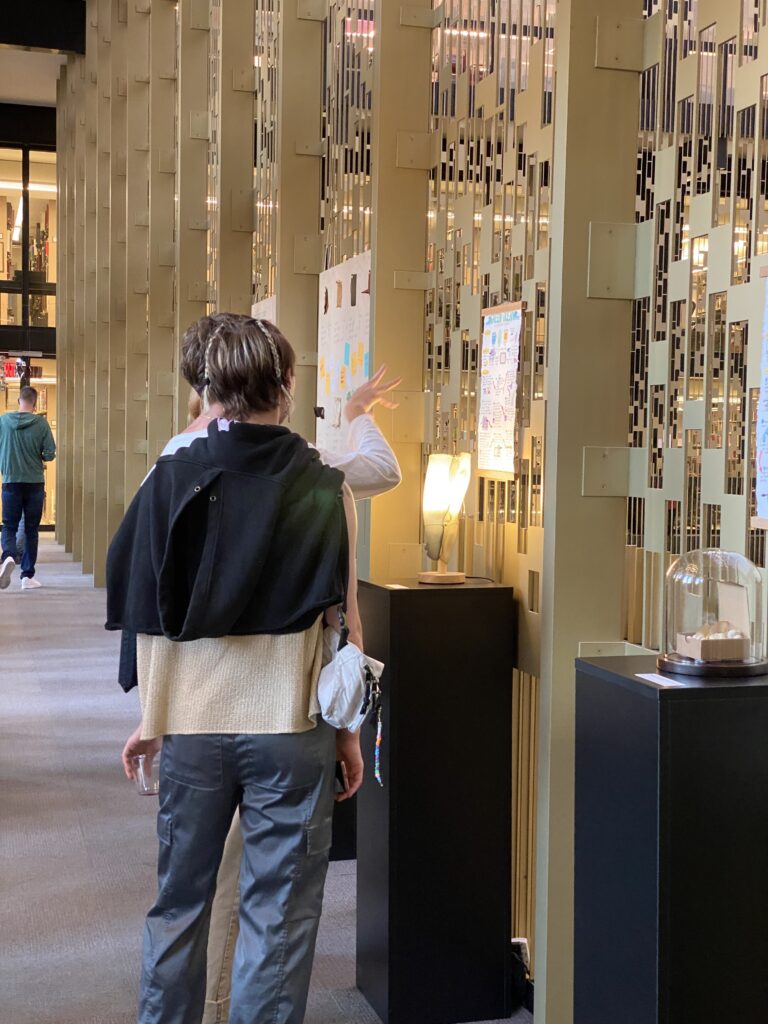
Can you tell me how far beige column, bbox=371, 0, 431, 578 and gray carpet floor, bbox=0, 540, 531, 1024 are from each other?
163 cm

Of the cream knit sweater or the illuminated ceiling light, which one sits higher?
the illuminated ceiling light

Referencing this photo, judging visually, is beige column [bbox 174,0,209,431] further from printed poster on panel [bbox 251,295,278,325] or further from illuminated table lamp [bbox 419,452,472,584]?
illuminated table lamp [bbox 419,452,472,584]

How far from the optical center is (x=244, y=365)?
2365 mm

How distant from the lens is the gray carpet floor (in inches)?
130

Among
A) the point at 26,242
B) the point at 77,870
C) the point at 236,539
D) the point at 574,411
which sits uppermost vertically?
the point at 26,242

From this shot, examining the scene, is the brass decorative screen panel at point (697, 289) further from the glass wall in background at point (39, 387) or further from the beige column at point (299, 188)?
the glass wall in background at point (39, 387)

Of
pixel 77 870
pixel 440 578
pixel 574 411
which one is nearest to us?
pixel 574 411

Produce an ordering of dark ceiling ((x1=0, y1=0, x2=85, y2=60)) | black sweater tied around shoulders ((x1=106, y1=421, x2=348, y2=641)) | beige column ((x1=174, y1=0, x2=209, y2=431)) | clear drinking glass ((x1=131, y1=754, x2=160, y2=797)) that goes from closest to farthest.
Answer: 1. black sweater tied around shoulders ((x1=106, y1=421, x2=348, y2=641))
2. clear drinking glass ((x1=131, y1=754, x2=160, y2=797))
3. beige column ((x1=174, y1=0, x2=209, y2=431))
4. dark ceiling ((x1=0, y1=0, x2=85, y2=60))

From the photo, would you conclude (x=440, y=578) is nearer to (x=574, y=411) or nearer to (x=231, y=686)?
(x=574, y=411)

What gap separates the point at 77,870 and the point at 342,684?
91.1 inches

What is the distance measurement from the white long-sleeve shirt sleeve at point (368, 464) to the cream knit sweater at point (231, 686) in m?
0.88

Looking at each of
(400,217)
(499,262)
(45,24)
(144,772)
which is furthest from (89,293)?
(144,772)

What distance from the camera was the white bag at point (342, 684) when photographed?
92.7 inches

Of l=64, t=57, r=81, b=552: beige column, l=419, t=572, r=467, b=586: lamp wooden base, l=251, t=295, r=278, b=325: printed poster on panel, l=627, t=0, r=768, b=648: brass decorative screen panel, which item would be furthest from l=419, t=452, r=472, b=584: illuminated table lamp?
l=64, t=57, r=81, b=552: beige column
